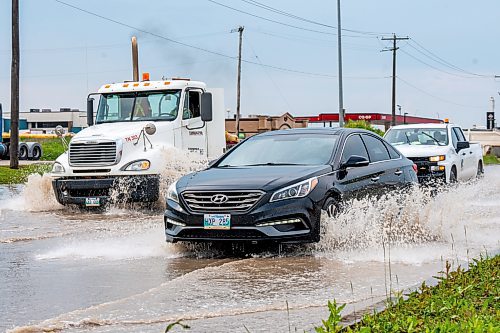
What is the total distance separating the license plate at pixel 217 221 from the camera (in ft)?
33.1

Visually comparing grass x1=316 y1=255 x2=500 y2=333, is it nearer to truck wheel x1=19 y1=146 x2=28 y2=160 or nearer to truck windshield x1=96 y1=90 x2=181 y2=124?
truck windshield x1=96 y1=90 x2=181 y2=124

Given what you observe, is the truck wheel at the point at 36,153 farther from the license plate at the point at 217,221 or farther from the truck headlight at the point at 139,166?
the license plate at the point at 217,221

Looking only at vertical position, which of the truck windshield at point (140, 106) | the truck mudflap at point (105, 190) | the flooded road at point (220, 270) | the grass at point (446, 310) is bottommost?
the flooded road at point (220, 270)

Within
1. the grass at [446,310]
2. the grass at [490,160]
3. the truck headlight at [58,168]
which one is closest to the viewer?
the grass at [446,310]

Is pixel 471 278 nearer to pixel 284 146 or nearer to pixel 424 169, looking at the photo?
pixel 284 146

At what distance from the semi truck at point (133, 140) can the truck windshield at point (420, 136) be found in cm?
553

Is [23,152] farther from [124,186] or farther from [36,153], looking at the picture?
[124,186]

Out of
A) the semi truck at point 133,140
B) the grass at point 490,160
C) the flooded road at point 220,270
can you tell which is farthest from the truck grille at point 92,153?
the grass at point 490,160

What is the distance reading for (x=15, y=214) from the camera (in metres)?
17.3

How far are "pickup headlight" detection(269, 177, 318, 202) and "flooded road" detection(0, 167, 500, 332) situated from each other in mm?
518

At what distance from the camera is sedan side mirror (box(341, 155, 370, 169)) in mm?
11242

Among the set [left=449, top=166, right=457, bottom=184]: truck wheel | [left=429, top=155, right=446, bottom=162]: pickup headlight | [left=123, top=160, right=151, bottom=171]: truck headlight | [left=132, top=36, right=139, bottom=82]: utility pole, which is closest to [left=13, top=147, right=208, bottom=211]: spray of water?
[left=123, top=160, right=151, bottom=171]: truck headlight

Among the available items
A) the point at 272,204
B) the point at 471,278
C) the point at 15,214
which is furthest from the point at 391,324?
the point at 15,214

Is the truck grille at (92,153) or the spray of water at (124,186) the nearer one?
the spray of water at (124,186)
